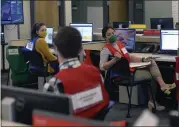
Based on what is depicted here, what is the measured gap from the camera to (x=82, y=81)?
1875 mm

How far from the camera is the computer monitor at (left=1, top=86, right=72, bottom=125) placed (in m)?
1.39

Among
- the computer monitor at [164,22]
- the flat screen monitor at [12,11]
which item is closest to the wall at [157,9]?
the computer monitor at [164,22]

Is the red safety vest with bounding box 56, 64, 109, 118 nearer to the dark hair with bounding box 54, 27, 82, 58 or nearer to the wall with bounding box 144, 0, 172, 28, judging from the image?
the dark hair with bounding box 54, 27, 82, 58

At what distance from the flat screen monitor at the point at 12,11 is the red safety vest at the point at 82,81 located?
18.2 ft

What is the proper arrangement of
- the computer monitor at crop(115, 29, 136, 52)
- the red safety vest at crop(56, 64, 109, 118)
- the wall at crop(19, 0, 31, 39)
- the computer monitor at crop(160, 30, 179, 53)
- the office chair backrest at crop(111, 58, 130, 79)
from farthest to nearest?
the wall at crop(19, 0, 31, 39) → the computer monitor at crop(115, 29, 136, 52) → the computer monitor at crop(160, 30, 179, 53) → the office chair backrest at crop(111, 58, 130, 79) → the red safety vest at crop(56, 64, 109, 118)

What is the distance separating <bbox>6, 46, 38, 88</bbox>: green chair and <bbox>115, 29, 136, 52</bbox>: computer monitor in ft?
5.04

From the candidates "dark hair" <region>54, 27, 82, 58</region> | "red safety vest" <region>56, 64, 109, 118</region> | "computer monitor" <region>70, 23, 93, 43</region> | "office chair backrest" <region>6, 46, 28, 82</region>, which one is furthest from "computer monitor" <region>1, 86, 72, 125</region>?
"computer monitor" <region>70, 23, 93, 43</region>

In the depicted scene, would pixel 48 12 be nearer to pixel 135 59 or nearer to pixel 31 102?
pixel 135 59

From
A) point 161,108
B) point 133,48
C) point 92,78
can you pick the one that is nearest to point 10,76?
point 133,48

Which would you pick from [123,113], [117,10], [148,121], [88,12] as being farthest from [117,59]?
[88,12]

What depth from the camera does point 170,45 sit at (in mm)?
5039

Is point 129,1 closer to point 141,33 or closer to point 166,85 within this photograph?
point 141,33

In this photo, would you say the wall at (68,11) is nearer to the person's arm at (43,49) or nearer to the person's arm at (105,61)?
the person's arm at (43,49)

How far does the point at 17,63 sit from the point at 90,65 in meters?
3.74
